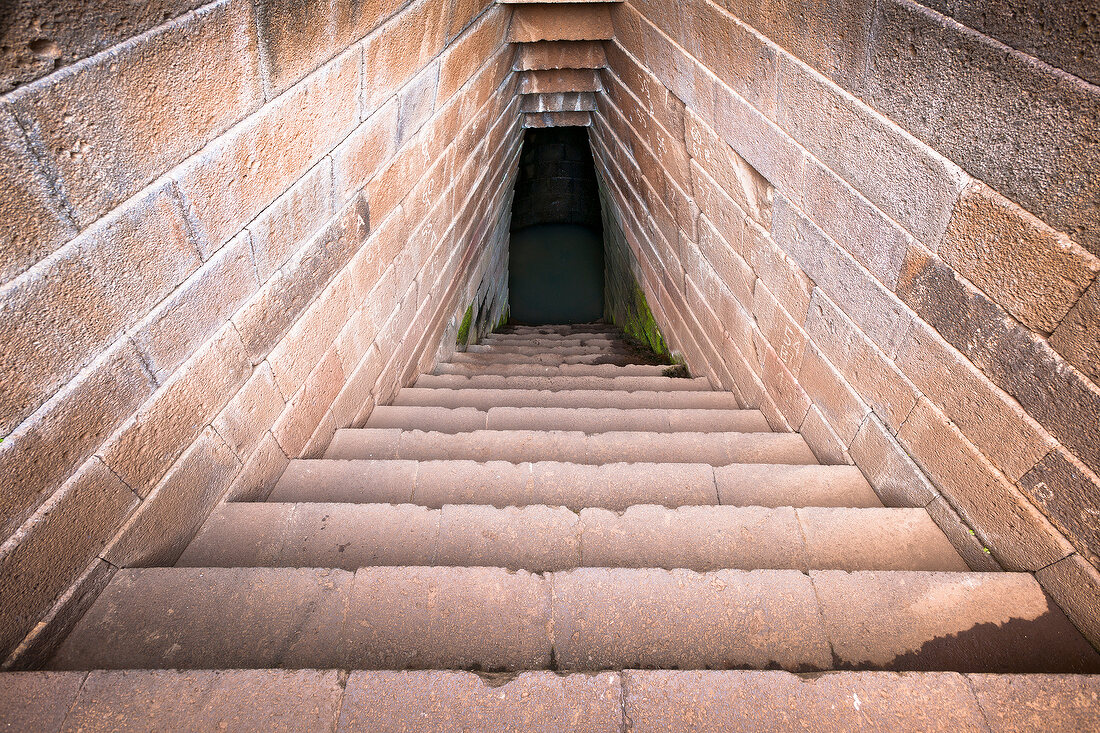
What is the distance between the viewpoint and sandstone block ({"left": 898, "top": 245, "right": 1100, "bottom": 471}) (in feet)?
5.34

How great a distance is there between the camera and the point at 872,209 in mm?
2268

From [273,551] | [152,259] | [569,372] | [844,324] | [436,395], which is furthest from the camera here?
[569,372]

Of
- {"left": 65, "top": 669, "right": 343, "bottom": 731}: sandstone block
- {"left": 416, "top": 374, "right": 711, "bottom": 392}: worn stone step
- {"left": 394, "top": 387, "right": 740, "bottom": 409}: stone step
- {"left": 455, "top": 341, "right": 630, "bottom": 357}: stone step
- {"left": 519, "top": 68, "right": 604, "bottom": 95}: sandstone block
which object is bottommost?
{"left": 455, "top": 341, "right": 630, "bottom": 357}: stone step

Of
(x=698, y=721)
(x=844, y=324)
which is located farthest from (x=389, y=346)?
(x=698, y=721)

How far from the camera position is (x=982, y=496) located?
6.68ft

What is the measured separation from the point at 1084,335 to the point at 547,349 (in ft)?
18.5

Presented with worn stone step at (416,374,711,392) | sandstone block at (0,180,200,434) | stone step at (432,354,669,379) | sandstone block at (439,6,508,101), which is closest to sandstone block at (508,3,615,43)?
sandstone block at (439,6,508,101)

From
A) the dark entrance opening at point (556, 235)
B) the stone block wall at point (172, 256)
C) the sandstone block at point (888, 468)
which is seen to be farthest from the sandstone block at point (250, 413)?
the dark entrance opening at point (556, 235)

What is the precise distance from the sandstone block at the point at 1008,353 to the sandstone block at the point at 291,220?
2.42m

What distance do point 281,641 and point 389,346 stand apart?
2338 mm

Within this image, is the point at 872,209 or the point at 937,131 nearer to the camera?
the point at 937,131

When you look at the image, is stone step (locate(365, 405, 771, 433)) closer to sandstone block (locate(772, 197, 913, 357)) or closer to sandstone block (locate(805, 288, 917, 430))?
sandstone block (locate(805, 288, 917, 430))

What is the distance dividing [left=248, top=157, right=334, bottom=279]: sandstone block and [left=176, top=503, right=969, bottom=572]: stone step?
1.02 metres

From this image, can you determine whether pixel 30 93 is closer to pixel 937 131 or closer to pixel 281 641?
pixel 281 641
